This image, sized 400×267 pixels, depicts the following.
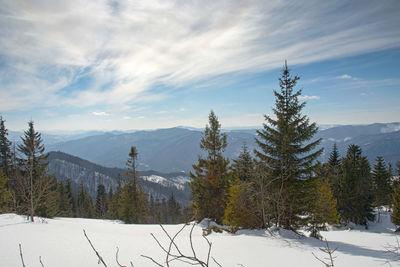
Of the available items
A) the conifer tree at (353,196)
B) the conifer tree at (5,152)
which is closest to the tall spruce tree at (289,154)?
the conifer tree at (353,196)

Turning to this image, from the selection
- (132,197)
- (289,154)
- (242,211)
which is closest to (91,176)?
(132,197)

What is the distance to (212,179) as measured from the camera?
59.8 feet

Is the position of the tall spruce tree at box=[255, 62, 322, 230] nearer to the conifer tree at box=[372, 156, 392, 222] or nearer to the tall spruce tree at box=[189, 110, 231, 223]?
the tall spruce tree at box=[189, 110, 231, 223]

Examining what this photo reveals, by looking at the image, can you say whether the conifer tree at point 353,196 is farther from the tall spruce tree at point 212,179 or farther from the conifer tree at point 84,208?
the conifer tree at point 84,208

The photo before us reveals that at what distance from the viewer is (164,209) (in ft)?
226

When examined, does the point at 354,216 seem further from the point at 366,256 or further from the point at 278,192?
the point at 366,256

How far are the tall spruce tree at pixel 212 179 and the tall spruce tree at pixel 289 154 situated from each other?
228 inches

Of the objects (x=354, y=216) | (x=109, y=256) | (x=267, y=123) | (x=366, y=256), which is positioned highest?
(x=267, y=123)

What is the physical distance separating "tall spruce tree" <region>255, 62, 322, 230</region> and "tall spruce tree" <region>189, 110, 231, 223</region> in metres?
5.80

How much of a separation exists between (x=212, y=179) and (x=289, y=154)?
24.8 ft

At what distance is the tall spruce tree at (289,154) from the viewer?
41.8 feet

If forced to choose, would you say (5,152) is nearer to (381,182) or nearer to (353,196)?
(353,196)

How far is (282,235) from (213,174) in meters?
7.75

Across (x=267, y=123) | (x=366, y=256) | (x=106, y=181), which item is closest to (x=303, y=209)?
(x=366, y=256)
